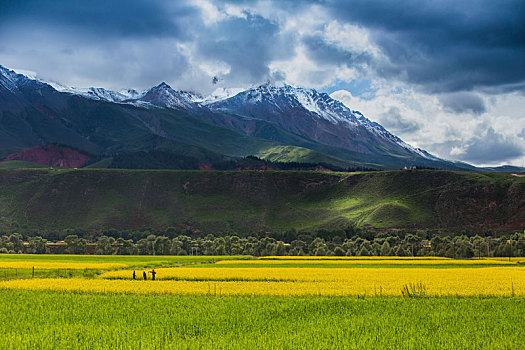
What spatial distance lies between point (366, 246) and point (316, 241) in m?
18.3

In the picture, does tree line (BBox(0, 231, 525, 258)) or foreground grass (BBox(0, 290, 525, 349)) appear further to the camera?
tree line (BBox(0, 231, 525, 258))

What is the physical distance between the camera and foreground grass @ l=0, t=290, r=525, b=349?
771 inches

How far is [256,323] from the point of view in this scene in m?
24.4

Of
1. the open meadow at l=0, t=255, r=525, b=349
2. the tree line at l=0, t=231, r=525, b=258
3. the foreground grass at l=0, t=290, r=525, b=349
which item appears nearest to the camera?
the foreground grass at l=0, t=290, r=525, b=349

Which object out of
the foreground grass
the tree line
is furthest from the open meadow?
the tree line

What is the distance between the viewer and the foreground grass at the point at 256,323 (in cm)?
1959

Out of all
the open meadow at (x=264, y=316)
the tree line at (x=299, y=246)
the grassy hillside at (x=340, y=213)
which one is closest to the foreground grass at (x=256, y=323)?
the open meadow at (x=264, y=316)

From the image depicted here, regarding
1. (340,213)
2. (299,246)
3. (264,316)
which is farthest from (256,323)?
(340,213)

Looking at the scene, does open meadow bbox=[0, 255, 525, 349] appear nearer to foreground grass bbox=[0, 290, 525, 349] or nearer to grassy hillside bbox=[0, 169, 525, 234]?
foreground grass bbox=[0, 290, 525, 349]

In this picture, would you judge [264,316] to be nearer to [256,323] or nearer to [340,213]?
[256,323]

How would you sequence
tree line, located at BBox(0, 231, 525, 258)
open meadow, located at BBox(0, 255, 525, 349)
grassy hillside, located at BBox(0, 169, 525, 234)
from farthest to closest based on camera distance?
grassy hillside, located at BBox(0, 169, 525, 234) → tree line, located at BBox(0, 231, 525, 258) → open meadow, located at BBox(0, 255, 525, 349)

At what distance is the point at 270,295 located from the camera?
3603 centimetres

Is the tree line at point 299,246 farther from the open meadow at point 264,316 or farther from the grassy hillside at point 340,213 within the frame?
the open meadow at point 264,316

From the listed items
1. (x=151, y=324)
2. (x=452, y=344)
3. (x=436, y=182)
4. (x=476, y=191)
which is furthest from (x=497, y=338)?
(x=436, y=182)
